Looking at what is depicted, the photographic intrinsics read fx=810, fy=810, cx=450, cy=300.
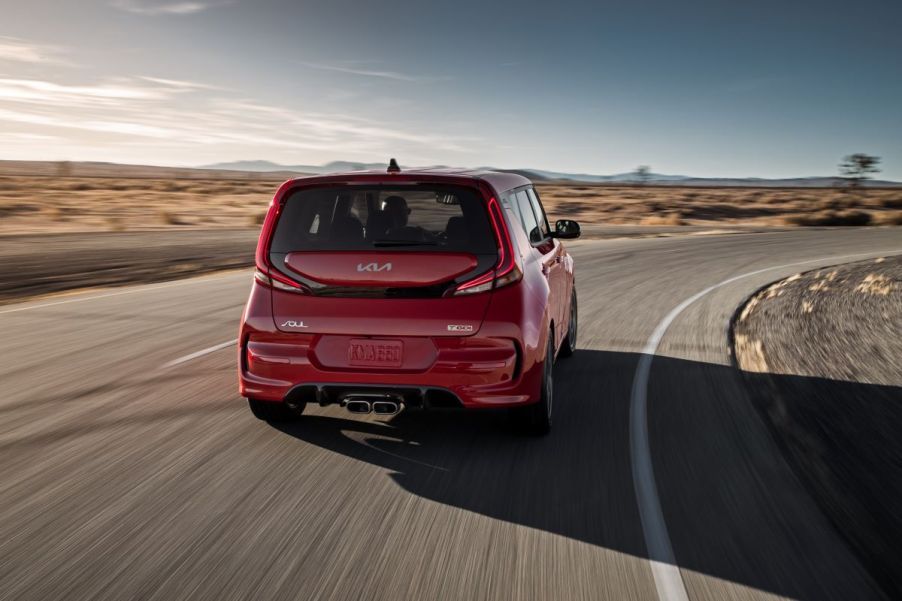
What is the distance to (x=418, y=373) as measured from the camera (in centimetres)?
482

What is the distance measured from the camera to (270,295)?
16.5 ft

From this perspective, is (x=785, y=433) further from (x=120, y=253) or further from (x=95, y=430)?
(x=120, y=253)

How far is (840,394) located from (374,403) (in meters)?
4.18

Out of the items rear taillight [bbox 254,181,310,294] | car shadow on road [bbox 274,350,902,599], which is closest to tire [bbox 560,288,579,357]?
car shadow on road [bbox 274,350,902,599]

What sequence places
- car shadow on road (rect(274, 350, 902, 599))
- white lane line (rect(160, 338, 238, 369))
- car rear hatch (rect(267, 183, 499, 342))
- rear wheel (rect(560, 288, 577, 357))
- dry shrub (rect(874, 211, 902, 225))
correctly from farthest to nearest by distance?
dry shrub (rect(874, 211, 902, 225)), rear wheel (rect(560, 288, 577, 357)), white lane line (rect(160, 338, 238, 369)), car rear hatch (rect(267, 183, 499, 342)), car shadow on road (rect(274, 350, 902, 599))

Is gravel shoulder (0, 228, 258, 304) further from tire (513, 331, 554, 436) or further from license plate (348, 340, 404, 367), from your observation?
tire (513, 331, 554, 436)

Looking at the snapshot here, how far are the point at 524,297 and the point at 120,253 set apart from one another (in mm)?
17154

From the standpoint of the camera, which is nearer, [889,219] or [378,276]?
[378,276]

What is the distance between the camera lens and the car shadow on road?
12.0ft

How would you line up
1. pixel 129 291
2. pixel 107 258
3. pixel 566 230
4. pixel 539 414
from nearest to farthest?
pixel 539 414 < pixel 566 230 < pixel 129 291 < pixel 107 258

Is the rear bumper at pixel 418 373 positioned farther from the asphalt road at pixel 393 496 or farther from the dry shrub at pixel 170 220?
the dry shrub at pixel 170 220

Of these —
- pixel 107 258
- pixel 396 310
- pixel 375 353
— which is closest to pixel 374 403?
pixel 375 353

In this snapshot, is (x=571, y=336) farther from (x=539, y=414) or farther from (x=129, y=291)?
(x=129, y=291)

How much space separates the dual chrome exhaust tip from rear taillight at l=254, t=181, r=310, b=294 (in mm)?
718
